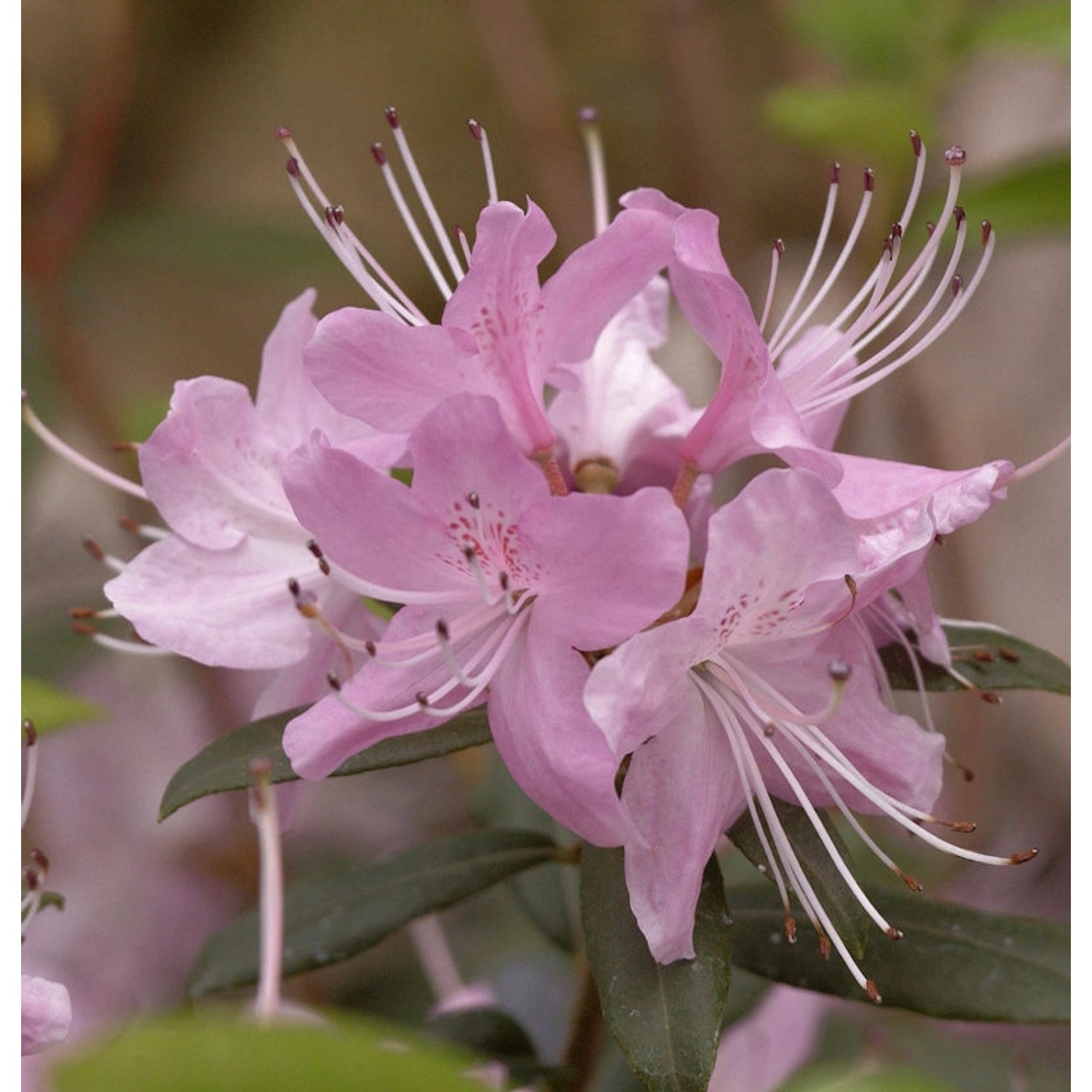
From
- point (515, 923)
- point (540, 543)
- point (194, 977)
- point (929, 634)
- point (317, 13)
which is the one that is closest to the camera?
point (540, 543)

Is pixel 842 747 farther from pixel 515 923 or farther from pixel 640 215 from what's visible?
pixel 515 923

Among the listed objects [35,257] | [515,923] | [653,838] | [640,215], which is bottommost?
[515,923]

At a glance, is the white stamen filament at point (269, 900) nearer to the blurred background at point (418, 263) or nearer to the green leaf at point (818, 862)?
the green leaf at point (818, 862)

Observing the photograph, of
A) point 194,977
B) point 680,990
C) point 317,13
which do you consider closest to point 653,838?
point 680,990

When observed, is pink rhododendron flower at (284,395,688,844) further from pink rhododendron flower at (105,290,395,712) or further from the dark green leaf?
the dark green leaf

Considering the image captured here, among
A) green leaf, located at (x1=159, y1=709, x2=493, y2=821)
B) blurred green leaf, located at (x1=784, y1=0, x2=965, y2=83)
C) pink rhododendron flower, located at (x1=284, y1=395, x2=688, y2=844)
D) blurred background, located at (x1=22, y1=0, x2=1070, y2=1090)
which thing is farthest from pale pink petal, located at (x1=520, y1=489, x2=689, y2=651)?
blurred green leaf, located at (x1=784, y1=0, x2=965, y2=83)

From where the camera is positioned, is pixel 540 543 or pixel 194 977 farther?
pixel 194 977

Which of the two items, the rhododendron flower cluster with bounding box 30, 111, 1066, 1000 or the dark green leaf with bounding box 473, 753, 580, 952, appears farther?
the dark green leaf with bounding box 473, 753, 580, 952

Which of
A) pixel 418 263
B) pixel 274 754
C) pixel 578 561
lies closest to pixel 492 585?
pixel 578 561
